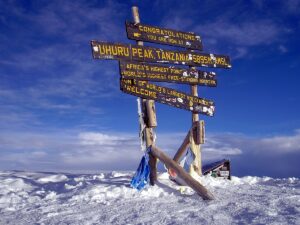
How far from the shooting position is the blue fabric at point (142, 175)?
9.29 meters

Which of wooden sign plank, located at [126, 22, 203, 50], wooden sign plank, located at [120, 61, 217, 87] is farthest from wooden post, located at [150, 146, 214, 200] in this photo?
wooden sign plank, located at [126, 22, 203, 50]

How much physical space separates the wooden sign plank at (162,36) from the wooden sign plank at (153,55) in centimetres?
30

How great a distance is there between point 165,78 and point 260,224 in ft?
18.0

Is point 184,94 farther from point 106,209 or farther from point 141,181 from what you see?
point 106,209

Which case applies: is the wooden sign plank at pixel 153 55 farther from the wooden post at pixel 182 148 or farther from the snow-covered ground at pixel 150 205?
the snow-covered ground at pixel 150 205

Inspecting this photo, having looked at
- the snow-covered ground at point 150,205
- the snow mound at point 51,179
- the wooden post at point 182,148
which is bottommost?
the snow-covered ground at point 150,205

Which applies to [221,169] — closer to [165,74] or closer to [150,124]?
[150,124]

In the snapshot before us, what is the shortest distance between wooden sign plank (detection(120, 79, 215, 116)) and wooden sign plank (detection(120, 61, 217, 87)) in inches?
7.3

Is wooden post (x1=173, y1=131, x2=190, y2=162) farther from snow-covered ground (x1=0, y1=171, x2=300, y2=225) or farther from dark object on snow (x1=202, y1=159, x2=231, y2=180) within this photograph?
dark object on snow (x1=202, y1=159, x2=231, y2=180)

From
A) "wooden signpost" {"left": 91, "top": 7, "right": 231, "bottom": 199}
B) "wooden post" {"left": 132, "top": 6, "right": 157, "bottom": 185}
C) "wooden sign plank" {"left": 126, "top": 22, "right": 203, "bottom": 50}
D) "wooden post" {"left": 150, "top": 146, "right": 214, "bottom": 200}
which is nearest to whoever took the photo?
"wooden post" {"left": 150, "top": 146, "right": 214, "bottom": 200}

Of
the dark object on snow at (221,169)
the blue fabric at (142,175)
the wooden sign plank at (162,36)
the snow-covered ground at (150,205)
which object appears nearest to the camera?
the snow-covered ground at (150,205)

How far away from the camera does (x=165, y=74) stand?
10.4 m

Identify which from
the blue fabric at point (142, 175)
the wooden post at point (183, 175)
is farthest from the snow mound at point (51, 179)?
the wooden post at point (183, 175)

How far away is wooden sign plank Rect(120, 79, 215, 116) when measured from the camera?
9.70m
